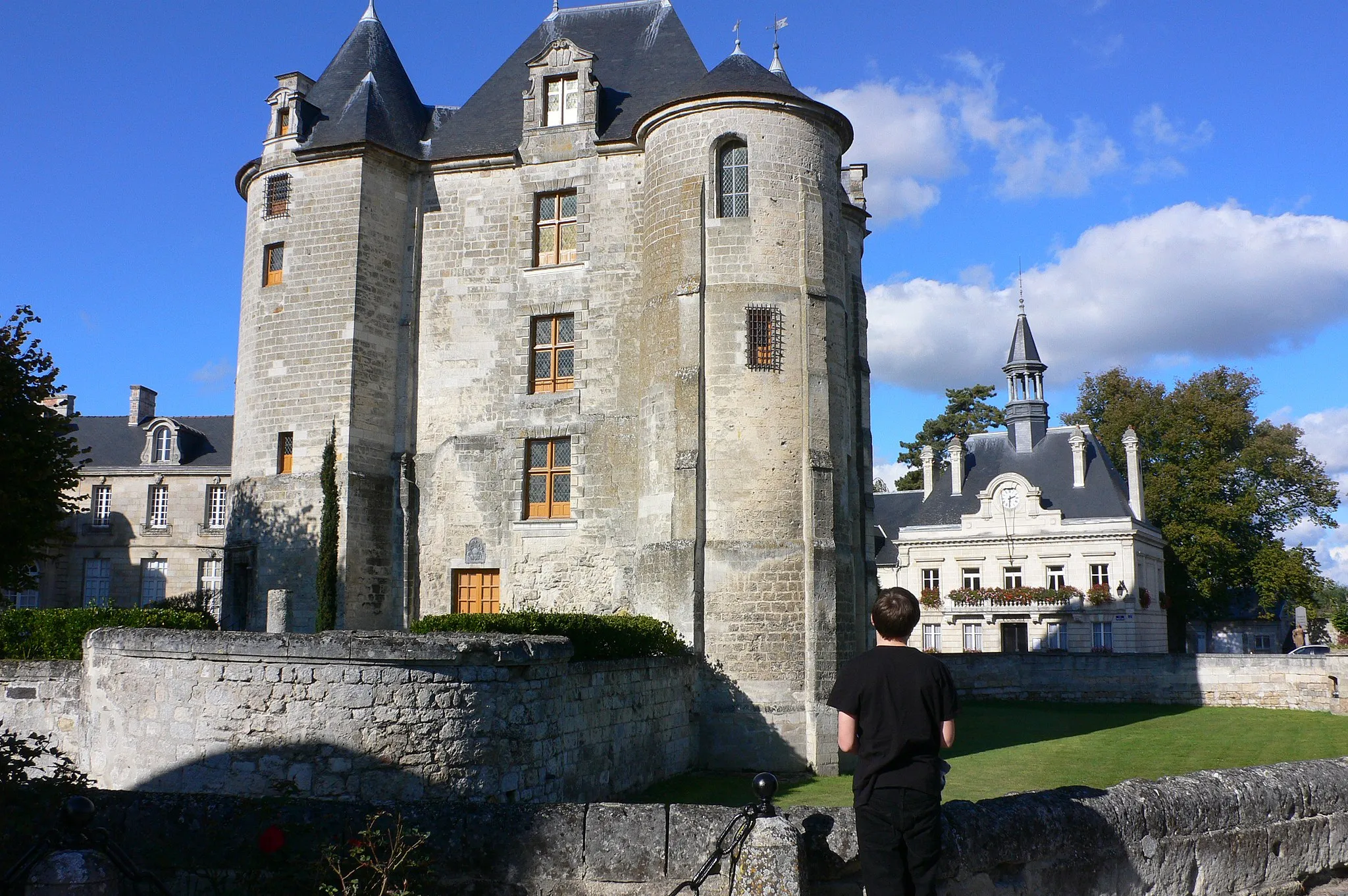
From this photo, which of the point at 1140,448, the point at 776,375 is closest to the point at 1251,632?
the point at 1140,448

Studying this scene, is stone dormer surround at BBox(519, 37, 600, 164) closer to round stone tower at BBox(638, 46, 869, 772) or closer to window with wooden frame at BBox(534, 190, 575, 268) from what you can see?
window with wooden frame at BBox(534, 190, 575, 268)

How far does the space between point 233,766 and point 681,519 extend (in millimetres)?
7731

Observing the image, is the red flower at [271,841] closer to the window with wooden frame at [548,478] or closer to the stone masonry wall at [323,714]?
the stone masonry wall at [323,714]

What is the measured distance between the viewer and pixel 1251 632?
43.9 m

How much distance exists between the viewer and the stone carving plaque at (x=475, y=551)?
17922 mm

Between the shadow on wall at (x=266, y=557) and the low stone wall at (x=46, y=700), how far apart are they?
5.83m

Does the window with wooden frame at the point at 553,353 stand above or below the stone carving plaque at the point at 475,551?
above

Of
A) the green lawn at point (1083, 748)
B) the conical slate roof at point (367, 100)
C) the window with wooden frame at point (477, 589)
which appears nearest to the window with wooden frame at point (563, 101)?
the conical slate roof at point (367, 100)

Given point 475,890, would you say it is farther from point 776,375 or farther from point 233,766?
point 776,375

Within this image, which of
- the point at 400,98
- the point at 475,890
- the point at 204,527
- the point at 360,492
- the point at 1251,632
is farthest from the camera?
the point at 1251,632

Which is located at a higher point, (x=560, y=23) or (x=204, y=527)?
(x=560, y=23)

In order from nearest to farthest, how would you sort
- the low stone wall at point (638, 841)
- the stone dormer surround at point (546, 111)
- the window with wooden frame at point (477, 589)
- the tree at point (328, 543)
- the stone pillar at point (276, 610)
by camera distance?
the low stone wall at point (638, 841) < the stone pillar at point (276, 610) < the tree at point (328, 543) < the window with wooden frame at point (477, 589) < the stone dormer surround at point (546, 111)

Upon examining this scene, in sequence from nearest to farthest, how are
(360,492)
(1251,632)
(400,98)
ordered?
(360,492) → (400,98) → (1251,632)

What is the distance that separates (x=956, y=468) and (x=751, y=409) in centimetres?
2674
